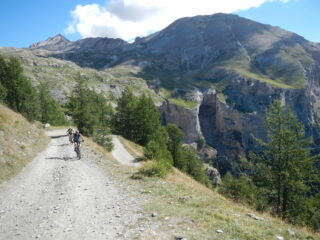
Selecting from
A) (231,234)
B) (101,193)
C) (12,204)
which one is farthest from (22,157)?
(231,234)

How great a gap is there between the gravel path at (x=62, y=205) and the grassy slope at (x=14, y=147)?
78cm

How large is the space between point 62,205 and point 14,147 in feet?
37.1

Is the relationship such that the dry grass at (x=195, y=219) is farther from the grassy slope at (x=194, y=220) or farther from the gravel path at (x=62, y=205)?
the gravel path at (x=62, y=205)

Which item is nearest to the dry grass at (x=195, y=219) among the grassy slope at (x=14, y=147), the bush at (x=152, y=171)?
the bush at (x=152, y=171)

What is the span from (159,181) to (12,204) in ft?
25.4

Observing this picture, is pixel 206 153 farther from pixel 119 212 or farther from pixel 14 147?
pixel 119 212

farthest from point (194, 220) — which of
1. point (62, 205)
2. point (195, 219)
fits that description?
point (62, 205)

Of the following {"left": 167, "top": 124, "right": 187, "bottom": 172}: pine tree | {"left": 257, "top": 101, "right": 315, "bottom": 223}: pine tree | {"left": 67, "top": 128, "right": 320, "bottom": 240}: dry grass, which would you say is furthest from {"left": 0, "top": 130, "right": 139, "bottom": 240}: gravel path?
{"left": 167, "top": 124, "right": 187, "bottom": 172}: pine tree

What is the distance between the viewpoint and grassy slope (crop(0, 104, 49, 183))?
1595cm

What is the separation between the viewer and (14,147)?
19.0m

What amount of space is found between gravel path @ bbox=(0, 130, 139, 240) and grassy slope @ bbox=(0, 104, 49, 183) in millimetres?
781

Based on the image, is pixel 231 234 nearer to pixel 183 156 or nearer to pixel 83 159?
pixel 83 159

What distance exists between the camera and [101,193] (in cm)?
1241

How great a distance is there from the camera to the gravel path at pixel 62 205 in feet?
26.7
